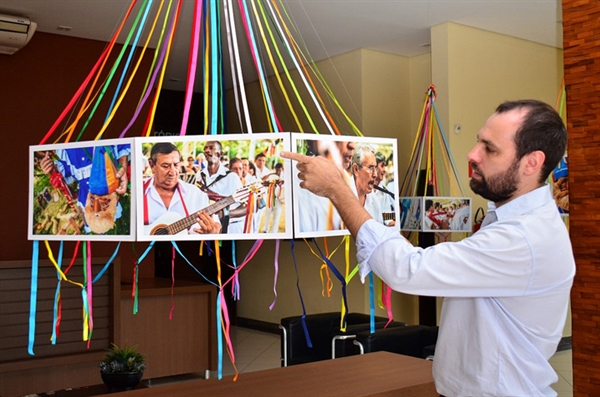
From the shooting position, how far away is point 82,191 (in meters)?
1.67

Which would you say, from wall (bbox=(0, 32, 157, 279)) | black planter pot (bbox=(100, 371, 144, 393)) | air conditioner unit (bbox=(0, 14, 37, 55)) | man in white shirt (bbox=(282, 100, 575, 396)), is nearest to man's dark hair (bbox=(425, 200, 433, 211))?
wall (bbox=(0, 32, 157, 279))

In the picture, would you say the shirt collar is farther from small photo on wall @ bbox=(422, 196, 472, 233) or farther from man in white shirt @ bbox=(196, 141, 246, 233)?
small photo on wall @ bbox=(422, 196, 472, 233)

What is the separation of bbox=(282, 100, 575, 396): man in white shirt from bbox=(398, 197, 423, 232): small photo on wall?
4.19 meters

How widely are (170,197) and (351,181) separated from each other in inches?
16.9

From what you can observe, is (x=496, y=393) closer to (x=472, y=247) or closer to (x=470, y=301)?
(x=470, y=301)

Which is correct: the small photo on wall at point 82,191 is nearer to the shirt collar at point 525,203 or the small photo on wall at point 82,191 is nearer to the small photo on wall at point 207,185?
the small photo on wall at point 207,185

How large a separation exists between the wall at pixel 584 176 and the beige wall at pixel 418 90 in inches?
201

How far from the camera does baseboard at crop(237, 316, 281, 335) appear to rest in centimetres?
872

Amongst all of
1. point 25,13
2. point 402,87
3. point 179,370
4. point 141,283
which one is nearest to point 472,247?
point 179,370

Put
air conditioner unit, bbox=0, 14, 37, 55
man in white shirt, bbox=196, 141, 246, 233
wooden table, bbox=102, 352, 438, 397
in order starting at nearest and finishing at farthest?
1. man in white shirt, bbox=196, 141, 246, 233
2. wooden table, bbox=102, 352, 438, 397
3. air conditioner unit, bbox=0, 14, 37, 55

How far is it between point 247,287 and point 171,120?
2513 mm

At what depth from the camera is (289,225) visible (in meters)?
1.57

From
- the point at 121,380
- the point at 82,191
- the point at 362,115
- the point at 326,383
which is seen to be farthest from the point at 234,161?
the point at 362,115

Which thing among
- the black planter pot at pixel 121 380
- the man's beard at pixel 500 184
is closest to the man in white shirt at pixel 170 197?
the man's beard at pixel 500 184
